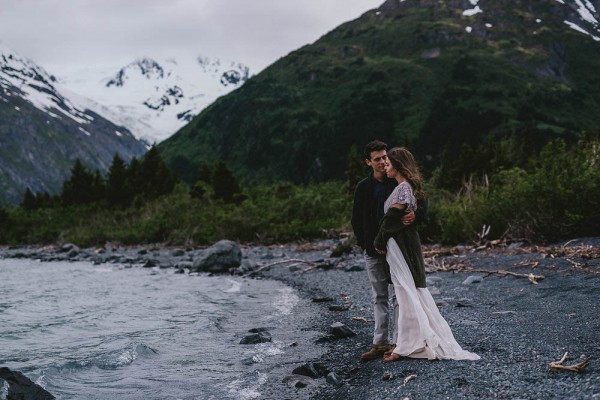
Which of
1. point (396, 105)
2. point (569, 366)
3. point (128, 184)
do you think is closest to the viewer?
point (569, 366)

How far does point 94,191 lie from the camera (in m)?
58.6

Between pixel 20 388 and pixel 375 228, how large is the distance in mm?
4463

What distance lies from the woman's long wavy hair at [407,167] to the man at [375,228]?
254mm

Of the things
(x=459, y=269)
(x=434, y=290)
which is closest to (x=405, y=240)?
(x=434, y=290)

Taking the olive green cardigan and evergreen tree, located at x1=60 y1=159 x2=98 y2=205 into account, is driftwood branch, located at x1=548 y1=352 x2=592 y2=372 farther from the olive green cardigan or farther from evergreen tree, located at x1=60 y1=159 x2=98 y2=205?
evergreen tree, located at x1=60 y1=159 x2=98 y2=205

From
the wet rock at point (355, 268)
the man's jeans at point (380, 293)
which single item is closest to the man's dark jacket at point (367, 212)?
the man's jeans at point (380, 293)

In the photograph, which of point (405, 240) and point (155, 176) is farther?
point (155, 176)

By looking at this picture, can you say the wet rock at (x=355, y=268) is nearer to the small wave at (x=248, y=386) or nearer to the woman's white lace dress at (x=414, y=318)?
the small wave at (x=248, y=386)

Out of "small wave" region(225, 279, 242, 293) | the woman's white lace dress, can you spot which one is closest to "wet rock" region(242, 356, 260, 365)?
the woman's white lace dress

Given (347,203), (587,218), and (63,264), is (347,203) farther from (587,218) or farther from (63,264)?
(587,218)

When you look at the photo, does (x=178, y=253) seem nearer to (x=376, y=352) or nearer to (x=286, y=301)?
(x=286, y=301)

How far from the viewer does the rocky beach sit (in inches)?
213

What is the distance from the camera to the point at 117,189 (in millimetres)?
55188

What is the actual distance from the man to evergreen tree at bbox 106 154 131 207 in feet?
156
